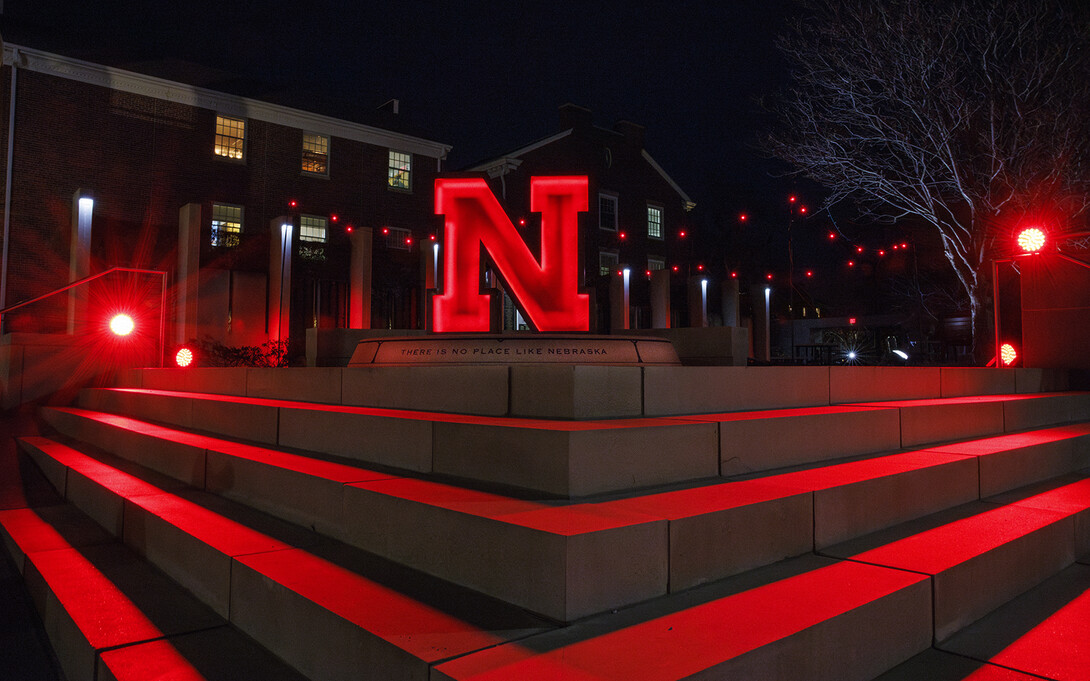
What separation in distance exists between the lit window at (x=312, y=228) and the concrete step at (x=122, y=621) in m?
15.8

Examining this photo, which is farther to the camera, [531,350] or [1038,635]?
[531,350]

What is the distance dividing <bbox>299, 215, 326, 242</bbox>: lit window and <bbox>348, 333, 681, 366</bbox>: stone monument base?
14.5 meters

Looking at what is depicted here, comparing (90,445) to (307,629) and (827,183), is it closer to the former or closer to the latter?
(307,629)

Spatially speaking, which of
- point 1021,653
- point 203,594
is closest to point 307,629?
point 203,594

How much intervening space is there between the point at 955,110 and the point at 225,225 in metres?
17.3

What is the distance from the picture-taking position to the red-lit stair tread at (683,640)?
1.49m

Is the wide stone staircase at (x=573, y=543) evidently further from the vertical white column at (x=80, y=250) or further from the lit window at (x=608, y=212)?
the lit window at (x=608, y=212)

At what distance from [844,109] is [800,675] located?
1281 centimetres

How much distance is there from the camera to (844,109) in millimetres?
12039

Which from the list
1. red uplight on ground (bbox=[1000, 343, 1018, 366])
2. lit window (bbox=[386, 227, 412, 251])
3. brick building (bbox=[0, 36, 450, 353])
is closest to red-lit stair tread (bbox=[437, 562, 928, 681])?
red uplight on ground (bbox=[1000, 343, 1018, 366])

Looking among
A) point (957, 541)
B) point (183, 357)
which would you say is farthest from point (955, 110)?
point (183, 357)

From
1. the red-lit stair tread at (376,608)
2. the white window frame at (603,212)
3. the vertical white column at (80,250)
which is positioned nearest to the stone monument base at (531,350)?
the red-lit stair tread at (376,608)

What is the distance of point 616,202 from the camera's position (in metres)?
24.6

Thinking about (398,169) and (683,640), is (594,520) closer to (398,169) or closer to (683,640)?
(683,640)
